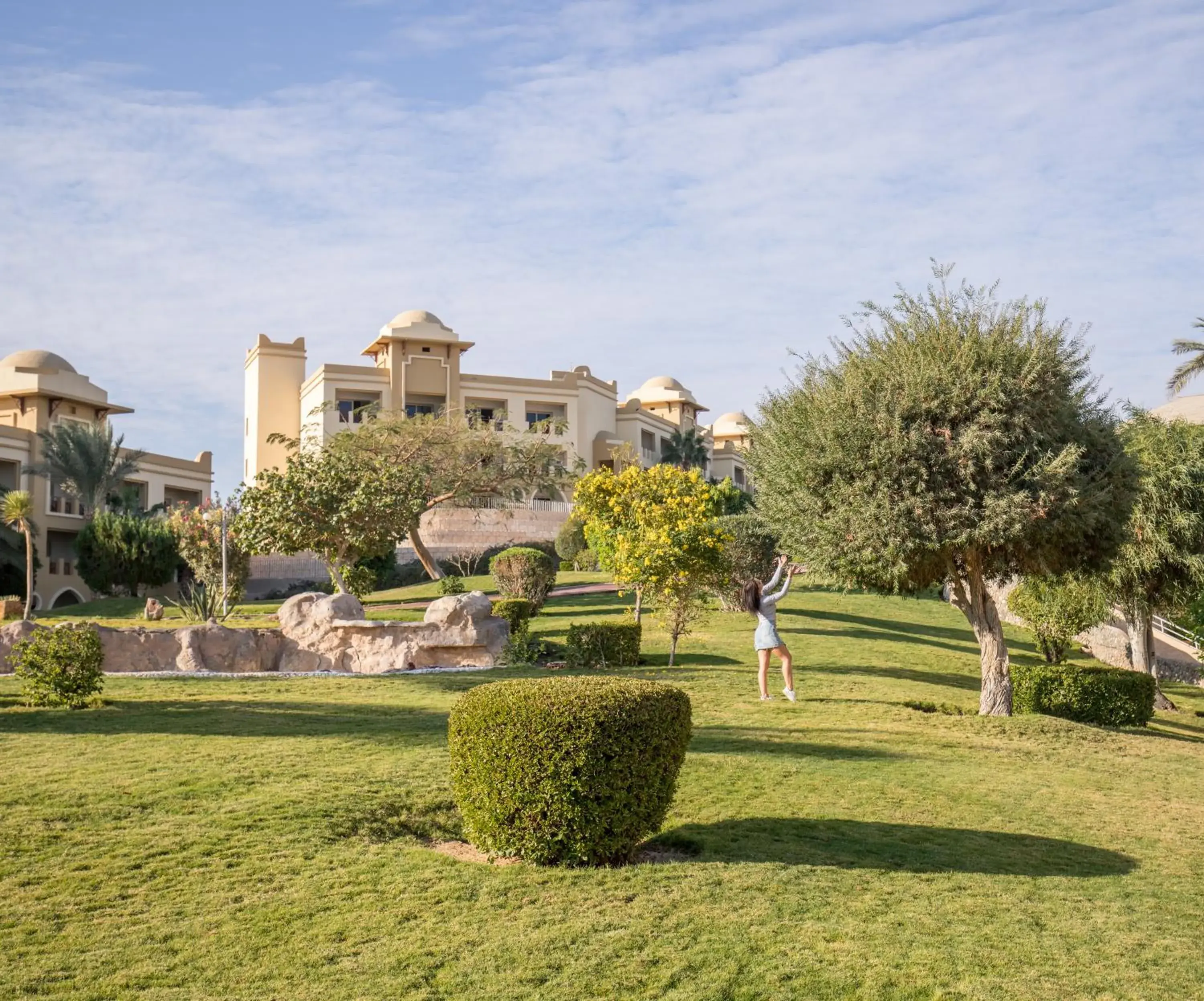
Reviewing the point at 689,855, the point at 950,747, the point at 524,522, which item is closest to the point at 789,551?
the point at 950,747

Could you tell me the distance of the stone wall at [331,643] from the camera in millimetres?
19203

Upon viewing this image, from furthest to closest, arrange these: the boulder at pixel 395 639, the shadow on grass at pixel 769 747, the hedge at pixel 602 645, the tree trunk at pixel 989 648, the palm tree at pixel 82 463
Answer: the palm tree at pixel 82 463 → the boulder at pixel 395 639 → the hedge at pixel 602 645 → the tree trunk at pixel 989 648 → the shadow on grass at pixel 769 747

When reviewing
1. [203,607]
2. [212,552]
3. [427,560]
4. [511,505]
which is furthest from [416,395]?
[203,607]

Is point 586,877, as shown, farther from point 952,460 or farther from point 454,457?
point 454,457

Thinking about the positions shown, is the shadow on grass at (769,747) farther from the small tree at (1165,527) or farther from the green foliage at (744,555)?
the green foliage at (744,555)

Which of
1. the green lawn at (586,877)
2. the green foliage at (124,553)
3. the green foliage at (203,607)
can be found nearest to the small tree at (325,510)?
the green foliage at (203,607)

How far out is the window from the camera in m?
61.6

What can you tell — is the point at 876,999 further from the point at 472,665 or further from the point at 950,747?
the point at 472,665

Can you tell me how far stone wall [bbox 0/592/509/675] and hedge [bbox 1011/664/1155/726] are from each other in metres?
8.60

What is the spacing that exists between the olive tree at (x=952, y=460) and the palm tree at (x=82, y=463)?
148ft

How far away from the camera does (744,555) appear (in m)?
27.5

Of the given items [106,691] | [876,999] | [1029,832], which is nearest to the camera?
[876,999]

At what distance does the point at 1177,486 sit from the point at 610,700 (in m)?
18.6

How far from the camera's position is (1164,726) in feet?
62.5
